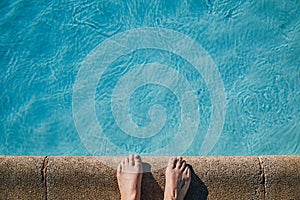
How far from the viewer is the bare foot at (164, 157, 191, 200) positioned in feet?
10.9

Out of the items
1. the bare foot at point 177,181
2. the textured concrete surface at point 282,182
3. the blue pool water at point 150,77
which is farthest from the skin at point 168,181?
the blue pool water at point 150,77

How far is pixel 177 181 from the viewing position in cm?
333

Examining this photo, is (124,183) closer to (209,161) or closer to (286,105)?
(209,161)

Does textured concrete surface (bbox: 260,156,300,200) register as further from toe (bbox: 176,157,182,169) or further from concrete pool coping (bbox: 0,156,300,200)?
toe (bbox: 176,157,182,169)

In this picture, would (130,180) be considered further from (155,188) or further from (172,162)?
(172,162)

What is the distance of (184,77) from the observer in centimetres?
438

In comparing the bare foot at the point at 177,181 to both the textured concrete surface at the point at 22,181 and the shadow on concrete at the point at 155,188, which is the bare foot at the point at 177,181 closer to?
Answer: the shadow on concrete at the point at 155,188

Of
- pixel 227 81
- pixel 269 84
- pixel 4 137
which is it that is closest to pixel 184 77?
pixel 227 81

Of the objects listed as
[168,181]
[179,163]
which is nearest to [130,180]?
[168,181]

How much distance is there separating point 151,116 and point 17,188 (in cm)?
157

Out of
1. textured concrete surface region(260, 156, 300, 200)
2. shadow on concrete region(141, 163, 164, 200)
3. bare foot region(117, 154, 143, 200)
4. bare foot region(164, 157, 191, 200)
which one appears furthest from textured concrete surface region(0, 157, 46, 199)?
textured concrete surface region(260, 156, 300, 200)

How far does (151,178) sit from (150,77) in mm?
1351

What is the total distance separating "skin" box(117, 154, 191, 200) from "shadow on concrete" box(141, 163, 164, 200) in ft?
0.14

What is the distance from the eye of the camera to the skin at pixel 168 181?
131 inches
